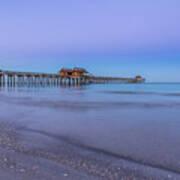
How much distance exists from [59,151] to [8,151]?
100 centimetres

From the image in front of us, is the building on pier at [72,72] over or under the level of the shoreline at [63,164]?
over

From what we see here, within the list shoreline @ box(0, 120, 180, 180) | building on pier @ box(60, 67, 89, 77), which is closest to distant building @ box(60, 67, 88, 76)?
building on pier @ box(60, 67, 89, 77)

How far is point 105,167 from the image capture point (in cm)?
295

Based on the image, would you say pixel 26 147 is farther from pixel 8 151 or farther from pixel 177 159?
pixel 177 159

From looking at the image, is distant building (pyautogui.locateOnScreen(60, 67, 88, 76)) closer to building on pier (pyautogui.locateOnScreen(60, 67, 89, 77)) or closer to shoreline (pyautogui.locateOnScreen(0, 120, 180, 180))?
building on pier (pyautogui.locateOnScreen(60, 67, 89, 77))

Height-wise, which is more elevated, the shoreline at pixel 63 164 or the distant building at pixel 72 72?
the distant building at pixel 72 72

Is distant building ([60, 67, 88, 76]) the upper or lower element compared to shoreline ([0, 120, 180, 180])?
upper

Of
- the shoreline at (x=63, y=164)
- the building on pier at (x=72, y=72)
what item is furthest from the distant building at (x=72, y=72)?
the shoreline at (x=63, y=164)

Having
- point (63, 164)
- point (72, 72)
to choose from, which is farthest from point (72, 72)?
point (63, 164)

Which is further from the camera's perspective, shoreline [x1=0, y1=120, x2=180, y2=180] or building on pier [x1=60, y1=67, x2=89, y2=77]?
building on pier [x1=60, y1=67, x2=89, y2=77]

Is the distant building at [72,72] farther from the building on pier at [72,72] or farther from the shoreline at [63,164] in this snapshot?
the shoreline at [63,164]

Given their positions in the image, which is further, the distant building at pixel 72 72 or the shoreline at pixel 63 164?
the distant building at pixel 72 72

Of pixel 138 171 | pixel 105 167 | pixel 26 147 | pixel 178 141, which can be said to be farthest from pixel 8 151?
pixel 178 141

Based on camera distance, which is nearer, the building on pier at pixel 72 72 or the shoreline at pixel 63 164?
the shoreline at pixel 63 164
